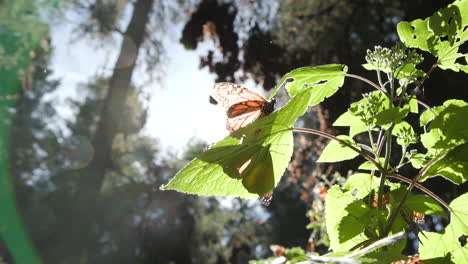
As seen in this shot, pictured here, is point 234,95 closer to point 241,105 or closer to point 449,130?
point 241,105

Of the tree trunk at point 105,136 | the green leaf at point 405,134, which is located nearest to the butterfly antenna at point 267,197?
the green leaf at point 405,134

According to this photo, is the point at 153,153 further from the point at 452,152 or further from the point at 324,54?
the point at 452,152

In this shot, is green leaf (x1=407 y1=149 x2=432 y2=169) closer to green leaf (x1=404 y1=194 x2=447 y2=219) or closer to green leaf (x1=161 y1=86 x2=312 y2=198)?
green leaf (x1=404 y1=194 x2=447 y2=219)

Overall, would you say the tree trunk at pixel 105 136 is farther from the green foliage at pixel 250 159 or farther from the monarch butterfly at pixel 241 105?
the green foliage at pixel 250 159

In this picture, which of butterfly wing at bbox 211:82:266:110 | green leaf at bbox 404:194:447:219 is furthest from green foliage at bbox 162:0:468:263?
butterfly wing at bbox 211:82:266:110

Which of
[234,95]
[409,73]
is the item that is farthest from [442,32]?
[234,95]

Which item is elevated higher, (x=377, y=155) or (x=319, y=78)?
(x=319, y=78)
